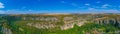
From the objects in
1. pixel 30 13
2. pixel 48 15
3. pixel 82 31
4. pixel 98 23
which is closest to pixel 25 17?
pixel 30 13

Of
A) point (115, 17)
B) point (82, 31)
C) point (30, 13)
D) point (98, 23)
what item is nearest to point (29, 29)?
point (30, 13)

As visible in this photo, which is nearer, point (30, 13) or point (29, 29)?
point (30, 13)

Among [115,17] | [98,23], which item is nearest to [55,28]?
[98,23]

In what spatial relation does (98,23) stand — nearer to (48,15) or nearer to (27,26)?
(48,15)

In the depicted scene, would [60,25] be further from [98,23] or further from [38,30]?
[98,23]

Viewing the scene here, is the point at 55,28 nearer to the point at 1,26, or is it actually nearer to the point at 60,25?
Result: the point at 60,25

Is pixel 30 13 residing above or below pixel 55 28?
above

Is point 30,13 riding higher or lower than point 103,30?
higher
